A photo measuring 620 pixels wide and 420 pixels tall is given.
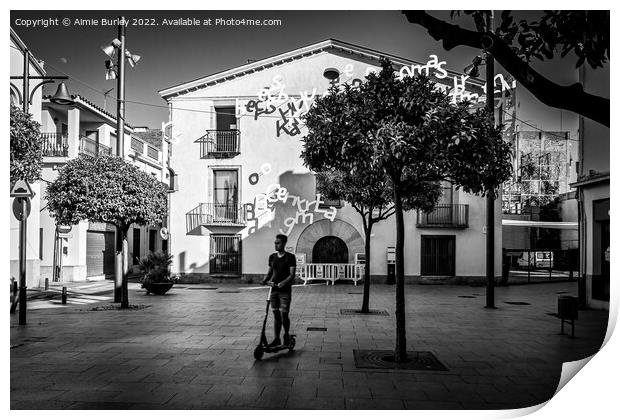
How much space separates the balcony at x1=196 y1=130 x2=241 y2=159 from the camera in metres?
8.68

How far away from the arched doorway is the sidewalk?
564mm

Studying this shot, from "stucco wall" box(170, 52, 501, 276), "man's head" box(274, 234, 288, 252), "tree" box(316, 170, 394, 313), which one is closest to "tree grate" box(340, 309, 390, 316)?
"tree" box(316, 170, 394, 313)

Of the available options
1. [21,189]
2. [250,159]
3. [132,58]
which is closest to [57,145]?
[21,189]

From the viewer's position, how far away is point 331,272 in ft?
34.1

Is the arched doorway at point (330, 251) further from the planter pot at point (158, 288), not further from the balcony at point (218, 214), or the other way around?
the planter pot at point (158, 288)

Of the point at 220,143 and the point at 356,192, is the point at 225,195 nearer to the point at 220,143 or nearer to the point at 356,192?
the point at 220,143

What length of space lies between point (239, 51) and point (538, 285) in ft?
48.8

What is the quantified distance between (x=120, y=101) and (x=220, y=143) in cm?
237

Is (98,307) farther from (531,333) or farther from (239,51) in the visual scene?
(531,333)

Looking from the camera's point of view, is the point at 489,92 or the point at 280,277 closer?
the point at 280,277

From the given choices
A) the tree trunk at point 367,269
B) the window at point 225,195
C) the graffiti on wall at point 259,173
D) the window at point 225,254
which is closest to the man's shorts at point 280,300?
the window at point 225,254

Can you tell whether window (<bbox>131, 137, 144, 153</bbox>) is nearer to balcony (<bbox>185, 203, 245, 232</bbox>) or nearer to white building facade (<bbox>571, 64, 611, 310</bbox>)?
balcony (<bbox>185, 203, 245, 232</bbox>)

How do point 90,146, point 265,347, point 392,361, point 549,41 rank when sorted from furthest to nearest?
point 90,146, point 265,347, point 392,361, point 549,41

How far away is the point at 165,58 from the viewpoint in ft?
23.6
